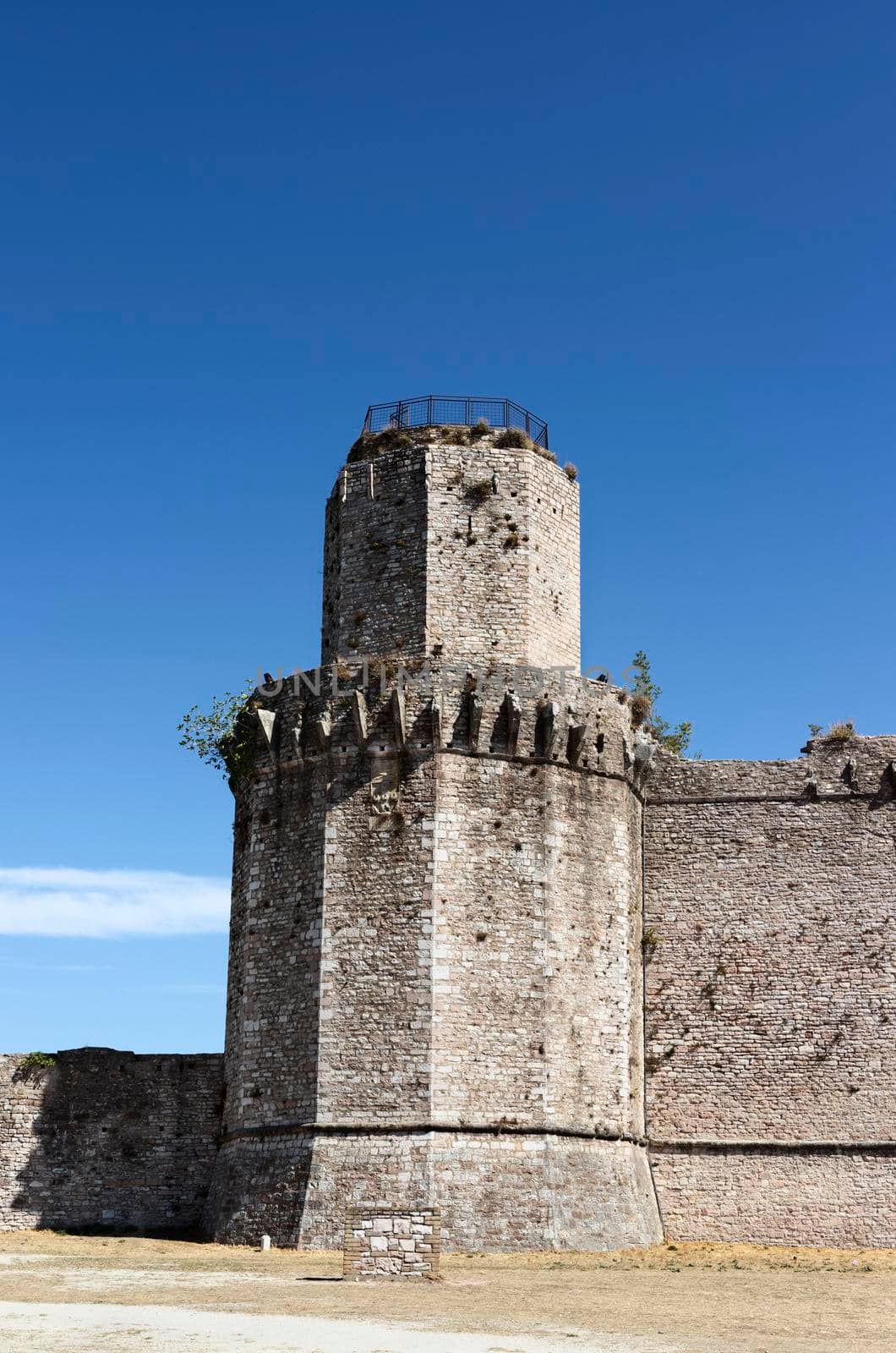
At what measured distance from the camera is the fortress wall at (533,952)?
83.5ft

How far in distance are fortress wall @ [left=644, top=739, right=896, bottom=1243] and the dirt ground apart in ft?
4.85

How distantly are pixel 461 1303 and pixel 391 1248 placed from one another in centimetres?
307

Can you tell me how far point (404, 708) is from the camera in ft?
88.7

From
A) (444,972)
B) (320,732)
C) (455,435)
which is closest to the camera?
(444,972)

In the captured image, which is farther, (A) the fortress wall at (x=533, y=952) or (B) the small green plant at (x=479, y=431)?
(B) the small green plant at (x=479, y=431)

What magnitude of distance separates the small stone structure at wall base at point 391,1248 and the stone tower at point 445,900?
8.84 feet

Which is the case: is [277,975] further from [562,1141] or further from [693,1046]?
[693,1046]

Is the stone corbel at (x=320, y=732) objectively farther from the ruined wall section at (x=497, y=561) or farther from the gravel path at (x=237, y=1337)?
the gravel path at (x=237, y=1337)

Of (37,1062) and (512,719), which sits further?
(37,1062)

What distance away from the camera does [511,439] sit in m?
29.9

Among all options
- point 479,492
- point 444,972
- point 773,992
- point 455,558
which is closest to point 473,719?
point 455,558

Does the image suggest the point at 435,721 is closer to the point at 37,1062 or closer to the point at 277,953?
the point at 277,953

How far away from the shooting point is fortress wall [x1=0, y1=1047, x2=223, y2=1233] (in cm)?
2925

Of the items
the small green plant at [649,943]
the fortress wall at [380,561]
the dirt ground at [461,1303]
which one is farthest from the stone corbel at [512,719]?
the dirt ground at [461,1303]
